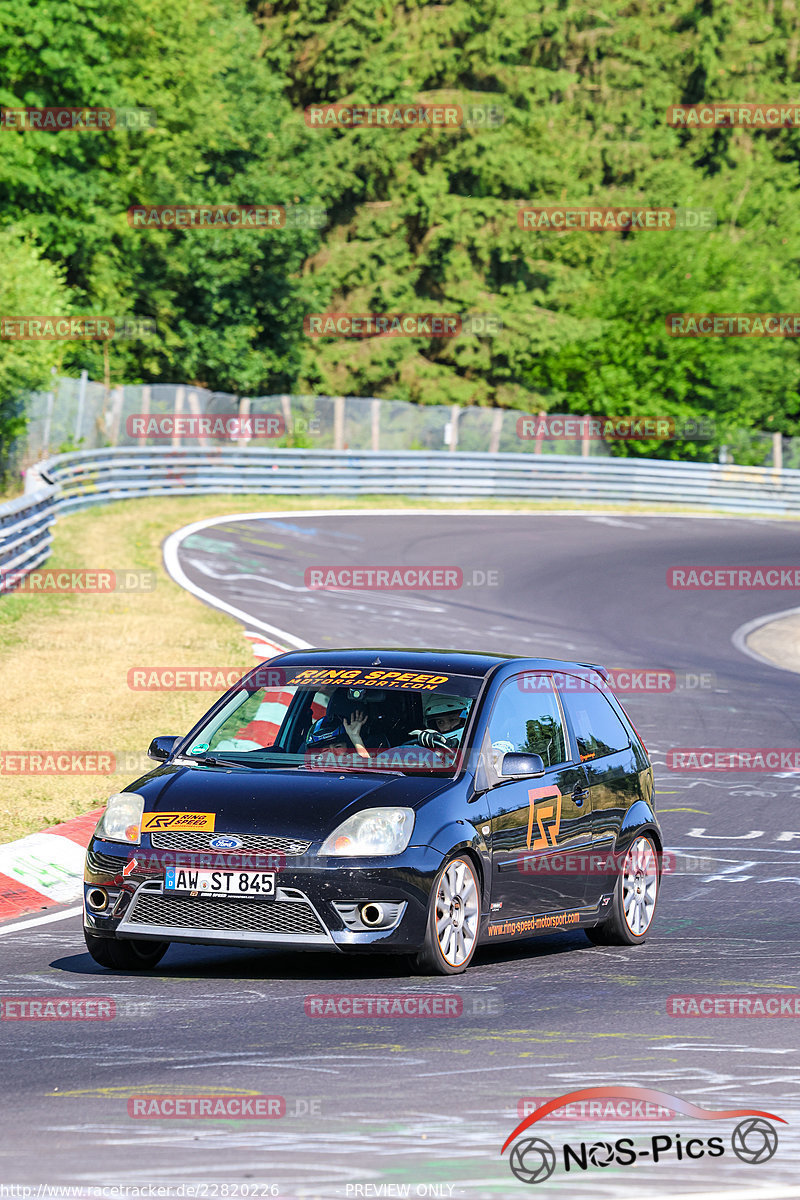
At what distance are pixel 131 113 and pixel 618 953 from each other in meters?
37.9

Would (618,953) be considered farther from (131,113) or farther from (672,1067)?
(131,113)

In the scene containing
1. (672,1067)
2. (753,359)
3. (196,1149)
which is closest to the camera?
(196,1149)

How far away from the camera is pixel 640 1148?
554 centimetres

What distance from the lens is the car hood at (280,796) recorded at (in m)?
8.11

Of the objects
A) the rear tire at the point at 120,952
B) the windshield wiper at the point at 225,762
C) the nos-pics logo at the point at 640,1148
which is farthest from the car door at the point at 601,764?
the nos-pics logo at the point at 640,1148

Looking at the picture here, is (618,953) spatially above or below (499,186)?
below

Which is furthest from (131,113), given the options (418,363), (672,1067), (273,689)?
(672,1067)

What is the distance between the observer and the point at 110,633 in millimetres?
21062

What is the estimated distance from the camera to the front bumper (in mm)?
7957

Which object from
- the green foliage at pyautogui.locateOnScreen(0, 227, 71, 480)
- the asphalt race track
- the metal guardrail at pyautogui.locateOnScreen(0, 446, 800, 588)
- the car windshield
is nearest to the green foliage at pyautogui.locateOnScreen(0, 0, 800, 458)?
the metal guardrail at pyautogui.locateOnScreen(0, 446, 800, 588)

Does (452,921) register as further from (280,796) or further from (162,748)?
(162,748)

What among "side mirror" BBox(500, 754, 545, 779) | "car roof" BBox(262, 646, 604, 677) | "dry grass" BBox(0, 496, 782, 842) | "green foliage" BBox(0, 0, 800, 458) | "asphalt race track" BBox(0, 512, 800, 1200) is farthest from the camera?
"green foliage" BBox(0, 0, 800, 458)

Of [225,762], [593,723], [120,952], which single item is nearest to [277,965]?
[120,952]

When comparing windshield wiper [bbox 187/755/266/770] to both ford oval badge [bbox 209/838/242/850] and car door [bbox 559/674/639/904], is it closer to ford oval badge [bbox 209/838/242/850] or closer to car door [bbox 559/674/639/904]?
ford oval badge [bbox 209/838/242/850]
